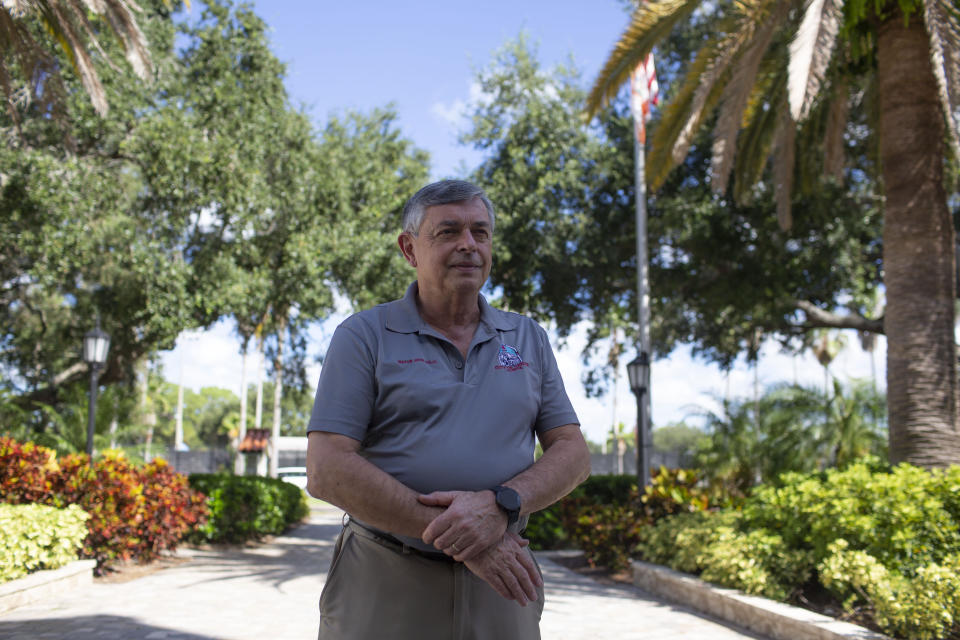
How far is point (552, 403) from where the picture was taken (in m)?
2.41

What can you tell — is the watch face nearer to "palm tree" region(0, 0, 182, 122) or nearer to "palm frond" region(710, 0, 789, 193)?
"palm frond" region(710, 0, 789, 193)

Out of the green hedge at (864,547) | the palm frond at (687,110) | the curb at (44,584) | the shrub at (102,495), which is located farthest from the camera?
the palm frond at (687,110)

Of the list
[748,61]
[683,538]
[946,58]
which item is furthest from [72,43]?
[946,58]

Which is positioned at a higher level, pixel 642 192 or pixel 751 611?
pixel 642 192

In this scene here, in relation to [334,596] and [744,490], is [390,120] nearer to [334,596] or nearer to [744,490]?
[744,490]

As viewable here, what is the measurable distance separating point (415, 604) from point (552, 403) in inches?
25.3

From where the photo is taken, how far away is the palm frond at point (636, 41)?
34.2 feet

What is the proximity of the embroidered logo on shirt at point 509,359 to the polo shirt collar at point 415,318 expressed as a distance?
0.19 ft

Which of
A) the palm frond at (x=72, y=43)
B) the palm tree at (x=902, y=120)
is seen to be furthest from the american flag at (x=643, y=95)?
the palm frond at (x=72, y=43)

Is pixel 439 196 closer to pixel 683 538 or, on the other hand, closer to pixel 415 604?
pixel 415 604

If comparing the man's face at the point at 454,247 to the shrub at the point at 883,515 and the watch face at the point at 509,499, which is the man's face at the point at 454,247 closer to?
the watch face at the point at 509,499

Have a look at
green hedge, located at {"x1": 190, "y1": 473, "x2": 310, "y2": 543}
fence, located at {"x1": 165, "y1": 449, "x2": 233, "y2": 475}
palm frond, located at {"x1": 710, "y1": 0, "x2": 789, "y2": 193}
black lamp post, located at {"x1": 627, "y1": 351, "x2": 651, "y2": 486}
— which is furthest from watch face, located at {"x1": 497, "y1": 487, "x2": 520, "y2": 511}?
fence, located at {"x1": 165, "y1": 449, "x2": 233, "y2": 475}

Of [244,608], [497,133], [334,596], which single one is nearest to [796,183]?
[497,133]

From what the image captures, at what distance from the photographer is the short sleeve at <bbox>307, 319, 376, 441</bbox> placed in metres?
2.10
